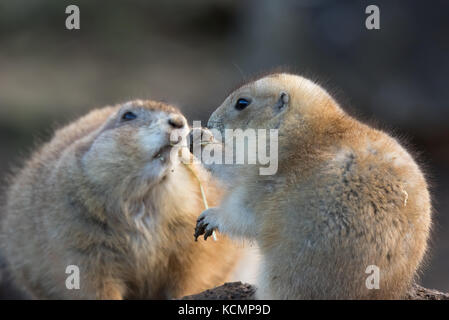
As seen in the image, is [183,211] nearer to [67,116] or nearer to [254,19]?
[67,116]

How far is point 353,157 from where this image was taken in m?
4.68

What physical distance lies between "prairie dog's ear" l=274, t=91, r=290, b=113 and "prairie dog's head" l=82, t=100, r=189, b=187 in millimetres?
1137

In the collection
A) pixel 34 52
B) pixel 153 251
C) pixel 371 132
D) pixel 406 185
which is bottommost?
pixel 153 251

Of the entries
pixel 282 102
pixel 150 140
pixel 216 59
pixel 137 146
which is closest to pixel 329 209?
pixel 282 102

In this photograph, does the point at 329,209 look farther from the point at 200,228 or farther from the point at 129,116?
the point at 129,116

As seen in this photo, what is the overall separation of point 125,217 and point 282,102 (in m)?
2.14

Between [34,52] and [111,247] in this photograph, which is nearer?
[111,247]

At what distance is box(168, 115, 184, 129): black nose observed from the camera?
6156mm

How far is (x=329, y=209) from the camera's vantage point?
175 inches

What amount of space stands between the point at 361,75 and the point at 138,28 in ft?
27.4

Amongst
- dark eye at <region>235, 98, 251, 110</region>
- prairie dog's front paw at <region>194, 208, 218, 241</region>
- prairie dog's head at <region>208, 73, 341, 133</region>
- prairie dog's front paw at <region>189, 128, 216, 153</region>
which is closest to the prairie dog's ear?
prairie dog's head at <region>208, 73, 341, 133</region>

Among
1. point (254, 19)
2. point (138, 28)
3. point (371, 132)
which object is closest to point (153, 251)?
point (371, 132)

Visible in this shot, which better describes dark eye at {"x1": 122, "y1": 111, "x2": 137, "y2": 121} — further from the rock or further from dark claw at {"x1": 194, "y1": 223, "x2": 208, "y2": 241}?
the rock

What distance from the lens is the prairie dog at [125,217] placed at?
20.9 feet
